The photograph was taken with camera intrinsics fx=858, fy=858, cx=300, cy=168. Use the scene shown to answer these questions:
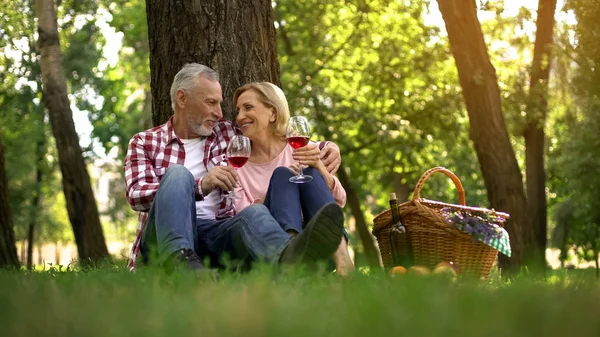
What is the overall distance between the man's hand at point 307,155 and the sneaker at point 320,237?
0.98 m

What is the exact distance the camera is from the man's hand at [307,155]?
5504 mm

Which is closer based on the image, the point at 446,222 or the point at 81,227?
the point at 446,222

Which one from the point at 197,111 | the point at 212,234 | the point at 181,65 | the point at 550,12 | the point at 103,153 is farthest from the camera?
the point at 103,153

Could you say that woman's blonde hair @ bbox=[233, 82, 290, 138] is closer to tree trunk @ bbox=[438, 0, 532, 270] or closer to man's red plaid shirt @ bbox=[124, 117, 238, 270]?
man's red plaid shirt @ bbox=[124, 117, 238, 270]

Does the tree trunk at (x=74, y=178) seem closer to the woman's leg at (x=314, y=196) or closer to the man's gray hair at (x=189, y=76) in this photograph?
the man's gray hair at (x=189, y=76)

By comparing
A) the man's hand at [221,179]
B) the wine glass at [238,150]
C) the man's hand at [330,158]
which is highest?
the wine glass at [238,150]

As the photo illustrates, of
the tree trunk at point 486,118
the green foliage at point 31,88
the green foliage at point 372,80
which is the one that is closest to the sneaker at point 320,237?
the tree trunk at point 486,118

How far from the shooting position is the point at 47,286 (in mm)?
3777

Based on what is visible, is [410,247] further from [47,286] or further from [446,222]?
[47,286]

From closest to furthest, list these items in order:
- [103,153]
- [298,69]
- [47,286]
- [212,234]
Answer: [47,286] < [212,234] < [298,69] < [103,153]

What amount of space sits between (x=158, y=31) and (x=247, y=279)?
3.61 meters

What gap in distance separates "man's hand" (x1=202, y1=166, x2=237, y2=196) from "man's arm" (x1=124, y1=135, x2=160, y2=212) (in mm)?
446

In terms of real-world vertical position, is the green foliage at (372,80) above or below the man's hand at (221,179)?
above

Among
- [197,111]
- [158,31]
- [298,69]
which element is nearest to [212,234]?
[197,111]
